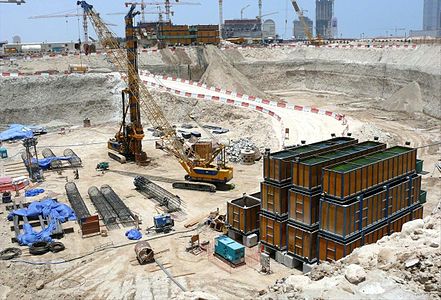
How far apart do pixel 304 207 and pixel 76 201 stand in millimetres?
15964

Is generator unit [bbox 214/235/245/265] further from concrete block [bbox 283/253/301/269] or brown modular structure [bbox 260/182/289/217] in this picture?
brown modular structure [bbox 260/182/289/217]

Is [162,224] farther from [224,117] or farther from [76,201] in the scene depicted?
[224,117]

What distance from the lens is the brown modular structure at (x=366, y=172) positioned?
17750mm

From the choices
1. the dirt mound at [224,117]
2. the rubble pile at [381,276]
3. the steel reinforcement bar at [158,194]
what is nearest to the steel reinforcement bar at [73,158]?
the steel reinforcement bar at [158,194]

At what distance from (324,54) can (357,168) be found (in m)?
70.0

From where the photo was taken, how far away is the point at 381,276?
1061cm

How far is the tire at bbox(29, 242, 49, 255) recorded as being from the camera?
2191cm

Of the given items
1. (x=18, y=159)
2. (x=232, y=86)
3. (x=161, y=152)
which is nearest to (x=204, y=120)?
(x=161, y=152)

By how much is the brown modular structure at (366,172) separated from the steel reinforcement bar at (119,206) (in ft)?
40.3

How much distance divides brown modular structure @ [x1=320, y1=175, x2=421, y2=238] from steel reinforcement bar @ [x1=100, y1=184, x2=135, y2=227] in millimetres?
11841

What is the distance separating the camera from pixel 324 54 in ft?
276

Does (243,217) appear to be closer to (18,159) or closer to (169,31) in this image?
(18,159)

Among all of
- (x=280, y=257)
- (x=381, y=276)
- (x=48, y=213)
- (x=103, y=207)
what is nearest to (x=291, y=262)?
(x=280, y=257)

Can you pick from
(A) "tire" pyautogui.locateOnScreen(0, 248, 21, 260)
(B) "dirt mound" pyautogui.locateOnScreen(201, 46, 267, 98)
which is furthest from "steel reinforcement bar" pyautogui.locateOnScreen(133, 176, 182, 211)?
(B) "dirt mound" pyautogui.locateOnScreen(201, 46, 267, 98)
